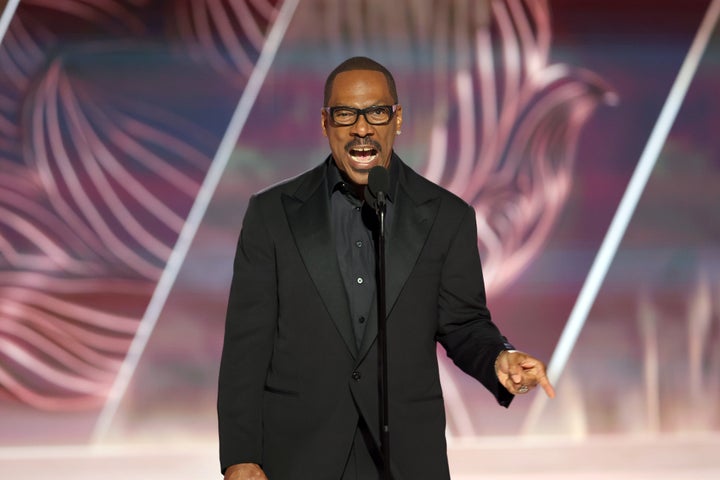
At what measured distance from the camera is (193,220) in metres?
4.34

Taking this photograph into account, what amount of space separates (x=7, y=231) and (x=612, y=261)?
2.49 m

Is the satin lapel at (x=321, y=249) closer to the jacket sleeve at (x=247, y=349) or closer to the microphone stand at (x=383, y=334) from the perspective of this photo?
the jacket sleeve at (x=247, y=349)

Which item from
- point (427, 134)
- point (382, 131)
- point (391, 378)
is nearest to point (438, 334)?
point (391, 378)

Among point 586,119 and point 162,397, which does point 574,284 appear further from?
point 162,397

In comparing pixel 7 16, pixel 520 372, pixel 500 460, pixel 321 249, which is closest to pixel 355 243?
pixel 321 249

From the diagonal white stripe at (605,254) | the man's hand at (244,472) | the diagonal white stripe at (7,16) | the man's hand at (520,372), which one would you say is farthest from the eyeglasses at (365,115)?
the diagonal white stripe at (7,16)

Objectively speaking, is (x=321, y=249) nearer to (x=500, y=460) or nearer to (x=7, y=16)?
(x=500, y=460)

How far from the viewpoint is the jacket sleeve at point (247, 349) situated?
204 cm

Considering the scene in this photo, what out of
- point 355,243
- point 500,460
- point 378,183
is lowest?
point 500,460

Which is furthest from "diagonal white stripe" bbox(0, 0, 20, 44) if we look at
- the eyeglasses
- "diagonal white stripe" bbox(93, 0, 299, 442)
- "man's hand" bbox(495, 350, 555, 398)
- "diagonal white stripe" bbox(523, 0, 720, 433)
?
"man's hand" bbox(495, 350, 555, 398)

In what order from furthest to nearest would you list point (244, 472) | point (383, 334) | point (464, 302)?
point (464, 302)
point (244, 472)
point (383, 334)

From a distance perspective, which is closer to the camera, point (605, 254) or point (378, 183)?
point (378, 183)

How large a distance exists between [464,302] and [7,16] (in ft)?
9.61

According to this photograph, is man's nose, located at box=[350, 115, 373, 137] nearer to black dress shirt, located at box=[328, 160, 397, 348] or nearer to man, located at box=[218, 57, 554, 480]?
man, located at box=[218, 57, 554, 480]
